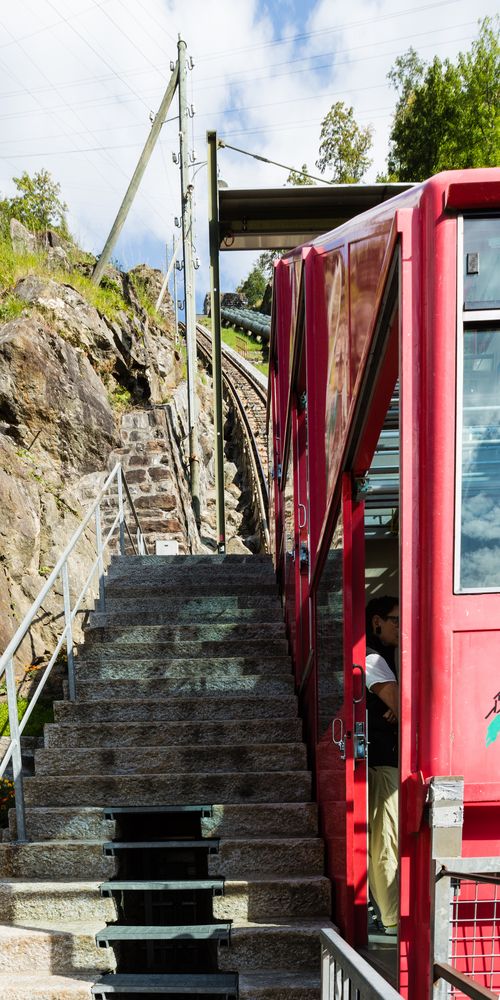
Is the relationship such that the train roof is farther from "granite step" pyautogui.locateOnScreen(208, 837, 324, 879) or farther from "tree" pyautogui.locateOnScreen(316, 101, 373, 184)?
"tree" pyautogui.locateOnScreen(316, 101, 373, 184)

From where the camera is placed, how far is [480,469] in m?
2.19

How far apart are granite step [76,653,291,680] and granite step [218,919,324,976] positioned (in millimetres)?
1756

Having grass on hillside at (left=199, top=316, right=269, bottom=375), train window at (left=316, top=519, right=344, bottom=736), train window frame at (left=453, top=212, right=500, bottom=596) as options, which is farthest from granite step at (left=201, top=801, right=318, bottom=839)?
grass on hillside at (left=199, top=316, right=269, bottom=375)

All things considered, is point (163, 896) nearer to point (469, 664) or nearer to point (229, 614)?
point (229, 614)

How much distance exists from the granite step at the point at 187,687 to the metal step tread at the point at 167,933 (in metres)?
1.56

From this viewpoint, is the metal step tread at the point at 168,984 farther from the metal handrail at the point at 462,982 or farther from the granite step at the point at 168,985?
the metal handrail at the point at 462,982

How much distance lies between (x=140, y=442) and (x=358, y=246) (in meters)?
8.77

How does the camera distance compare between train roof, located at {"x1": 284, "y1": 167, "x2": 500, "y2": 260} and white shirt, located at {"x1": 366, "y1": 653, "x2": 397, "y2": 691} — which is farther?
white shirt, located at {"x1": 366, "y1": 653, "x2": 397, "y2": 691}

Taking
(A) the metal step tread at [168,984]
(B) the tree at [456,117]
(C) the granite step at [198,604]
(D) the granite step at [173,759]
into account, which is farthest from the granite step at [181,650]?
(B) the tree at [456,117]

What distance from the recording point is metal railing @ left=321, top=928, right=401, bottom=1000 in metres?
1.90

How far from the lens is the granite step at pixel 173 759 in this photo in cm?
421

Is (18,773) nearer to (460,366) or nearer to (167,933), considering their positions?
(167,933)

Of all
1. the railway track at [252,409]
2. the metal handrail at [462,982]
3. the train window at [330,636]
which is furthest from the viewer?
the railway track at [252,409]

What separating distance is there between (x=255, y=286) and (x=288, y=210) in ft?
180
